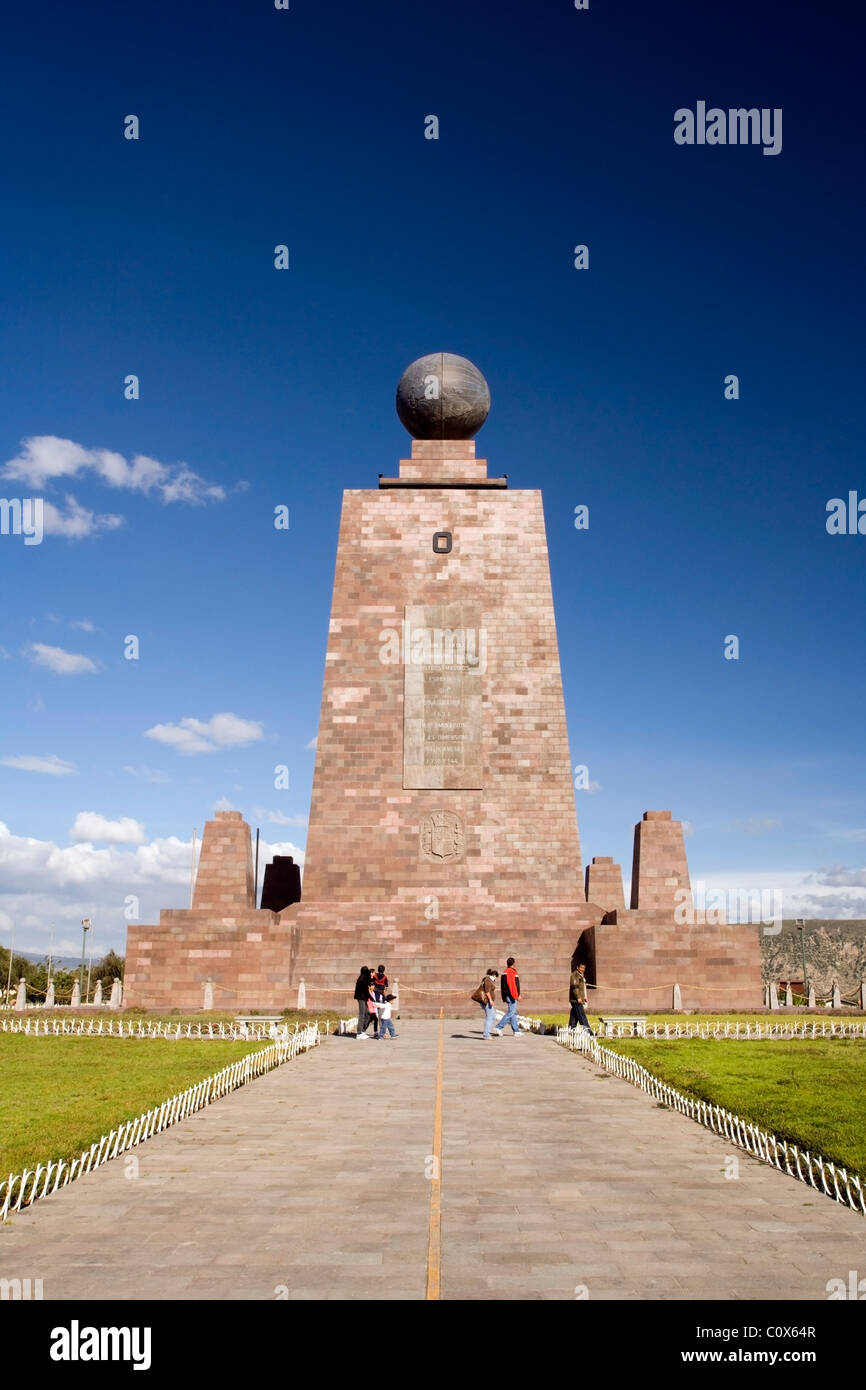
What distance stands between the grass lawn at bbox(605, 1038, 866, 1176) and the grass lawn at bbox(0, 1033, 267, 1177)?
629 centimetres

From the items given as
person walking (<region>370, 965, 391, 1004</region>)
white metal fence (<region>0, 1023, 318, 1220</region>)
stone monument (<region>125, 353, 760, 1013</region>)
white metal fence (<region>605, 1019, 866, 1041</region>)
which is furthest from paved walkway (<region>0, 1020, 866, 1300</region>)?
stone monument (<region>125, 353, 760, 1013</region>)

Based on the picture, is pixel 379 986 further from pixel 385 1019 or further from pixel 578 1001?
pixel 578 1001

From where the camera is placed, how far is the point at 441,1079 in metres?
14.8

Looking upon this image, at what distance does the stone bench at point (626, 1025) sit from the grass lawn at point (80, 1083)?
7175 mm

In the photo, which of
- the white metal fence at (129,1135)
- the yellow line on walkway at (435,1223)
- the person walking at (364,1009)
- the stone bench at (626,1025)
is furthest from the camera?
the stone bench at (626,1025)

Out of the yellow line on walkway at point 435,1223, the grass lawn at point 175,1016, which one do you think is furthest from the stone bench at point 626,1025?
the yellow line on walkway at point 435,1223

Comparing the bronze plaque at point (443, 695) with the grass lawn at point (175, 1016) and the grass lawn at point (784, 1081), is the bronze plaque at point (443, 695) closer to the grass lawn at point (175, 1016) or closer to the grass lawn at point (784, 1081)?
the grass lawn at point (175, 1016)

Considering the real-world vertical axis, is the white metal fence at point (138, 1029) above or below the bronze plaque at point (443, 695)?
below

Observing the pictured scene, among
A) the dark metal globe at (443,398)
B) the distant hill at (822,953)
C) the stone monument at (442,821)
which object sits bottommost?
the distant hill at (822,953)

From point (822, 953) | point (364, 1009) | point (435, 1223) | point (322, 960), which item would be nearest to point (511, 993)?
point (364, 1009)

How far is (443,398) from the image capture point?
3819 centimetres

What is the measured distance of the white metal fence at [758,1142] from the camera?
808 cm

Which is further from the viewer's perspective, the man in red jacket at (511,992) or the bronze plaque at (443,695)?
the bronze plaque at (443,695)
